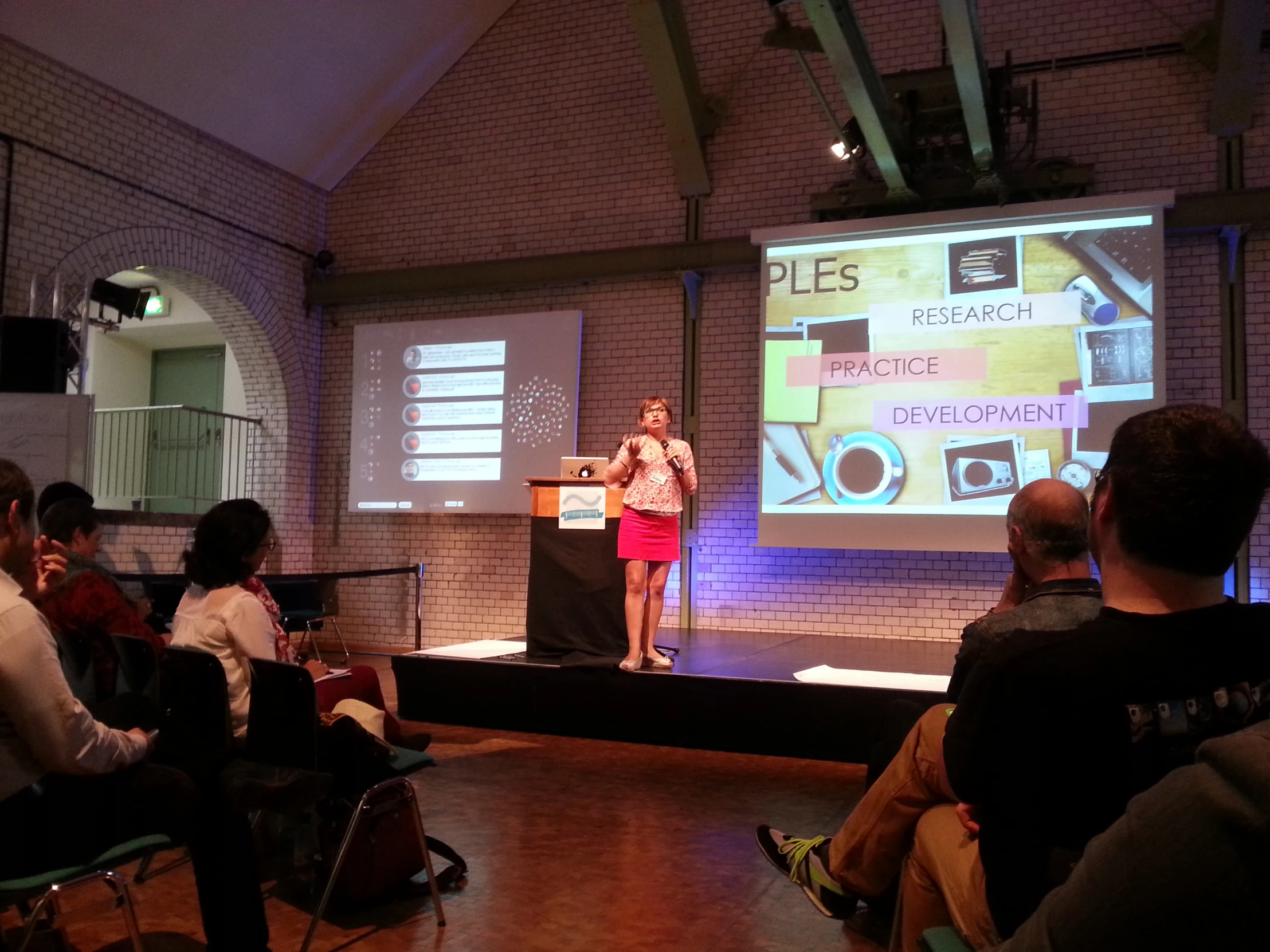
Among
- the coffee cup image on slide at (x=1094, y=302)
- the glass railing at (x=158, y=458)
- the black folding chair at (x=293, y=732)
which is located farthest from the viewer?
the glass railing at (x=158, y=458)

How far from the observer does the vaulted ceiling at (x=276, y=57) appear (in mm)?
6754

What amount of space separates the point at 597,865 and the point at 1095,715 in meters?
2.29

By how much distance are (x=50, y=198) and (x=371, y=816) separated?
5939 millimetres

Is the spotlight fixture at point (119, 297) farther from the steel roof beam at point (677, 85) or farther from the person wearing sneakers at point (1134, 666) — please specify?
the person wearing sneakers at point (1134, 666)

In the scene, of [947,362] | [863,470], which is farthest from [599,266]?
[947,362]

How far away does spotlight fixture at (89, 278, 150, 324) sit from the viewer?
716 cm

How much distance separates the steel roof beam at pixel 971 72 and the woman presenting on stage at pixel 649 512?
257 centimetres

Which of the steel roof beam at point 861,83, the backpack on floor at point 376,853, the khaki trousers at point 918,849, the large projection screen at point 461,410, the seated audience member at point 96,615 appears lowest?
the backpack on floor at point 376,853

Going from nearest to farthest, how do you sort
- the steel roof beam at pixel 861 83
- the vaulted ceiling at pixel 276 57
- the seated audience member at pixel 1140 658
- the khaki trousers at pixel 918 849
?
the seated audience member at pixel 1140 658 → the khaki trousers at pixel 918 849 → the steel roof beam at pixel 861 83 → the vaulted ceiling at pixel 276 57

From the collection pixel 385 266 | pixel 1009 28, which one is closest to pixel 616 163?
pixel 385 266

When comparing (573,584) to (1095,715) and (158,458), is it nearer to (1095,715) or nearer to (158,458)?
(1095,715)

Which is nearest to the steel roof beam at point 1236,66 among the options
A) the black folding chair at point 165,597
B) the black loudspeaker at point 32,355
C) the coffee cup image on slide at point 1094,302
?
the coffee cup image on slide at point 1094,302

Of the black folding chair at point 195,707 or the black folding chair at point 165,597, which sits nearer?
the black folding chair at point 195,707

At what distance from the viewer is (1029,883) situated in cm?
138
